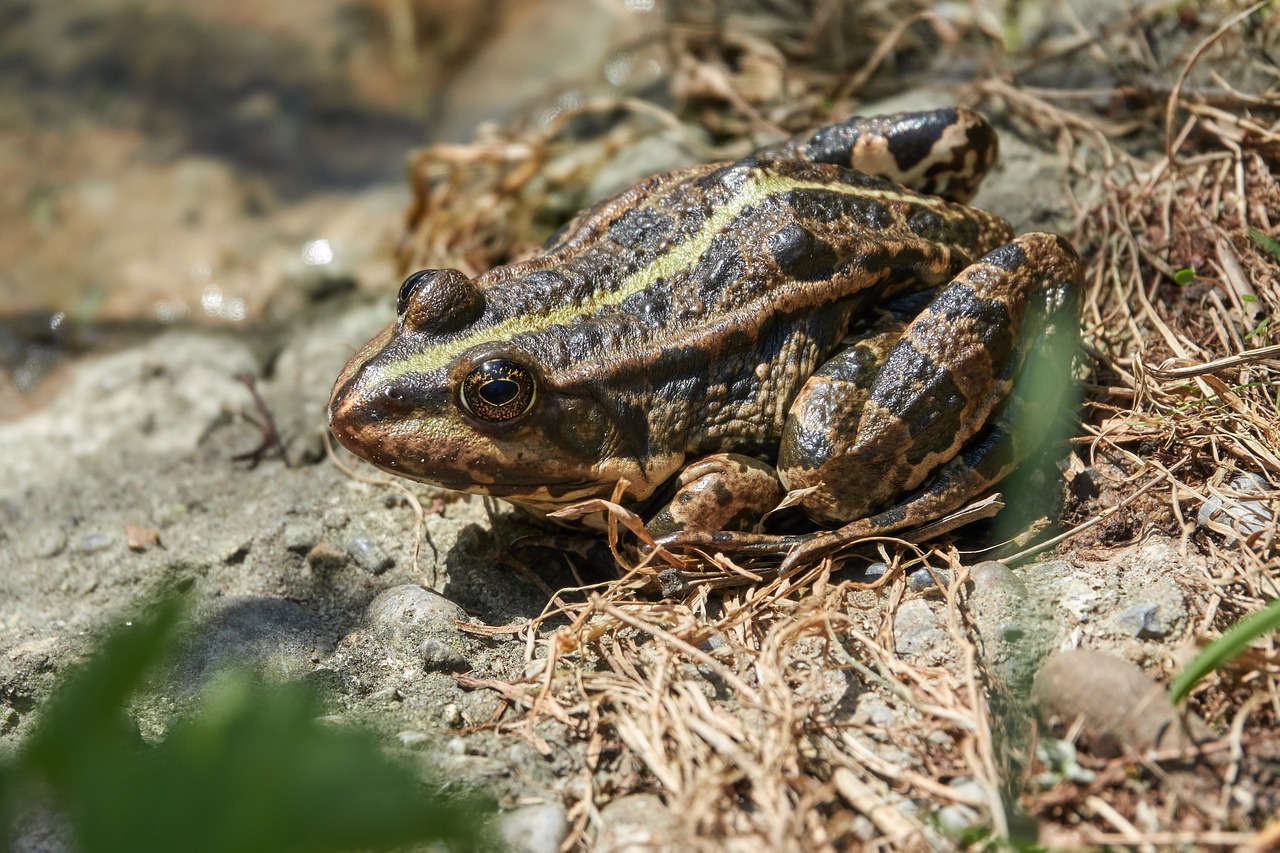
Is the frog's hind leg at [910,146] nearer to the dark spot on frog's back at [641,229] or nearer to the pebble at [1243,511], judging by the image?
the dark spot on frog's back at [641,229]

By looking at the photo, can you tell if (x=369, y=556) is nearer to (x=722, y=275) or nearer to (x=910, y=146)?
(x=722, y=275)

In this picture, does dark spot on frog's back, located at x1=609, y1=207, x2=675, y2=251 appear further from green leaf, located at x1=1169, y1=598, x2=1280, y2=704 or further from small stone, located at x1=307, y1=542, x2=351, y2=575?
green leaf, located at x1=1169, y1=598, x2=1280, y2=704

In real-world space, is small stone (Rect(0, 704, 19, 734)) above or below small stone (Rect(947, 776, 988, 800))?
below

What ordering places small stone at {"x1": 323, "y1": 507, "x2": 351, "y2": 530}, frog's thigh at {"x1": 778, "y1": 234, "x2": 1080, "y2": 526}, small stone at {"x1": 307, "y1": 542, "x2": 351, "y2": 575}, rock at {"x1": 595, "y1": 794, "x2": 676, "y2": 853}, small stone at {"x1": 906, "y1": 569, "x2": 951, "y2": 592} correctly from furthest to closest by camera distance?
small stone at {"x1": 323, "y1": 507, "x2": 351, "y2": 530}, small stone at {"x1": 307, "y1": 542, "x2": 351, "y2": 575}, frog's thigh at {"x1": 778, "y1": 234, "x2": 1080, "y2": 526}, small stone at {"x1": 906, "y1": 569, "x2": 951, "y2": 592}, rock at {"x1": 595, "y1": 794, "x2": 676, "y2": 853}

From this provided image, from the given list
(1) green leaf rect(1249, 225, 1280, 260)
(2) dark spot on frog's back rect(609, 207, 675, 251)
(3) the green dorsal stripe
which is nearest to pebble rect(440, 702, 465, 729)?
(3) the green dorsal stripe

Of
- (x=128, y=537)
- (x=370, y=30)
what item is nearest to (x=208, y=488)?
(x=128, y=537)

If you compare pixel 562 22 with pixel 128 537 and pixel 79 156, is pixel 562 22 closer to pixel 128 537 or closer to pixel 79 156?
pixel 79 156

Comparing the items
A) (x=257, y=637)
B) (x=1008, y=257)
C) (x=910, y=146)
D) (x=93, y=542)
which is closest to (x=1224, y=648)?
(x=1008, y=257)

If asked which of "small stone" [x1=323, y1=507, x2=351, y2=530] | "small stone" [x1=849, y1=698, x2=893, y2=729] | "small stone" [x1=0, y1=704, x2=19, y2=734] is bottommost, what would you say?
"small stone" [x1=0, y1=704, x2=19, y2=734]
